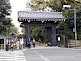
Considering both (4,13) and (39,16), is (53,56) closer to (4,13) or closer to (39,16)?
(39,16)

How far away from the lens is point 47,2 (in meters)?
44.8

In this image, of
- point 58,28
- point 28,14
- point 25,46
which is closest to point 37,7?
point 58,28

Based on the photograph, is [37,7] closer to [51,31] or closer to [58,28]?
[58,28]

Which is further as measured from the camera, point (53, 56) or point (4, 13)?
point (4, 13)

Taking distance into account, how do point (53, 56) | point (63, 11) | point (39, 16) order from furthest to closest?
point (63, 11) < point (39, 16) < point (53, 56)

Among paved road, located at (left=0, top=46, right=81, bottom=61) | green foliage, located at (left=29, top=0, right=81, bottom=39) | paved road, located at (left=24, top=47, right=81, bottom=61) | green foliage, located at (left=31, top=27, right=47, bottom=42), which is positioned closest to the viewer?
paved road, located at (left=24, top=47, right=81, bottom=61)

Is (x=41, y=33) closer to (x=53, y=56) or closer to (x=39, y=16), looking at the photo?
(x=39, y=16)

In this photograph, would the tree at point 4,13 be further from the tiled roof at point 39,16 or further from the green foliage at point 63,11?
the green foliage at point 63,11

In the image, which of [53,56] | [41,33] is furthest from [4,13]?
[41,33]

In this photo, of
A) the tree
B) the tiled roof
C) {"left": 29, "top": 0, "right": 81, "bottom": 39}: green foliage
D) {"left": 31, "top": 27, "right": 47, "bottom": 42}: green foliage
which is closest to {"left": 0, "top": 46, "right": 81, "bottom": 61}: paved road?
the tiled roof

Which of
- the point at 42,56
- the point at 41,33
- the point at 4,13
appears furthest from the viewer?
the point at 41,33

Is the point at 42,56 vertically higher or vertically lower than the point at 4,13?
lower

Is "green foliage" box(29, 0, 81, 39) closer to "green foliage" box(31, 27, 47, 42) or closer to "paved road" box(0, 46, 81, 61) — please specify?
"green foliage" box(31, 27, 47, 42)

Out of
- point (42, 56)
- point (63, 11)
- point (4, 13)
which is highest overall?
point (63, 11)
